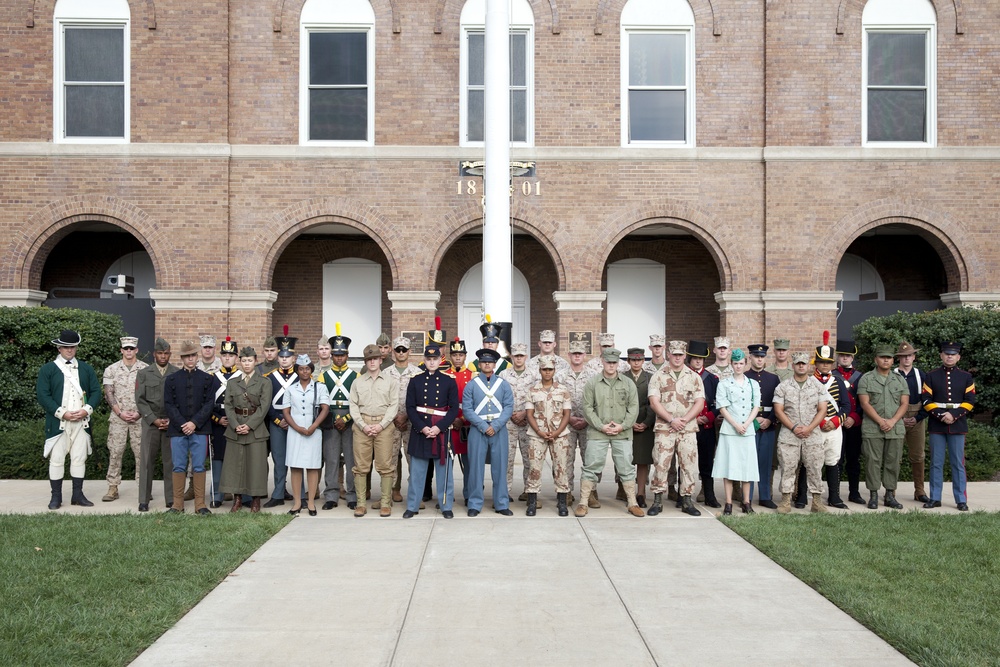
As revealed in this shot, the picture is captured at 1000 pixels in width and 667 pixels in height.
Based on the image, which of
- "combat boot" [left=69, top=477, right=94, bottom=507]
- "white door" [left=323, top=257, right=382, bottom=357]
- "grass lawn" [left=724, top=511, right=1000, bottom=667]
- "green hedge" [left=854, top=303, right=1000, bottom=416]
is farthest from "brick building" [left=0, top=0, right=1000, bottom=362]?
"grass lawn" [left=724, top=511, right=1000, bottom=667]

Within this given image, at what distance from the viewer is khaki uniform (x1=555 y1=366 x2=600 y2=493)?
1045 centimetres

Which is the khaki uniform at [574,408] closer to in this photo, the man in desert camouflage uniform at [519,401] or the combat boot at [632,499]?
the man in desert camouflage uniform at [519,401]

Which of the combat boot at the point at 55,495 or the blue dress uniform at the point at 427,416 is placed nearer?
the blue dress uniform at the point at 427,416

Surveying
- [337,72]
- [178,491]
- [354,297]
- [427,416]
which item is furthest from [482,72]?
[178,491]

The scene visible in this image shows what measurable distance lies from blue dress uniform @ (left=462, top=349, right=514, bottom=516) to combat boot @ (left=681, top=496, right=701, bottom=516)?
203 cm

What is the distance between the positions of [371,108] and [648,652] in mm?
13600

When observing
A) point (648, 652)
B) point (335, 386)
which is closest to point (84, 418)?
point (335, 386)

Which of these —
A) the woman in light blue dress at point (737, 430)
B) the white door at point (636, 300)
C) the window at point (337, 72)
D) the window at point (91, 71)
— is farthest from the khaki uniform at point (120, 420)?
the white door at point (636, 300)

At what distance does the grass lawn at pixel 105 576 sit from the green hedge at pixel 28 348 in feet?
16.4

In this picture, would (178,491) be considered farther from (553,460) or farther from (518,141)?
(518,141)

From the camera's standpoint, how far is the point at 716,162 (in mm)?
17156

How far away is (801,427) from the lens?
397 inches

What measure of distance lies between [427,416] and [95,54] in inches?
461

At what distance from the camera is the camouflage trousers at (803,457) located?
1011 cm
